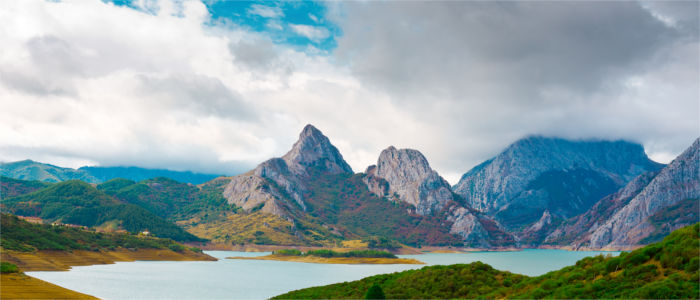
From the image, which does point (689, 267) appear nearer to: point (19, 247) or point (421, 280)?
point (421, 280)

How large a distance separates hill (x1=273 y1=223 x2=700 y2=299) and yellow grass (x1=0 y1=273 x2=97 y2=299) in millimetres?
49582

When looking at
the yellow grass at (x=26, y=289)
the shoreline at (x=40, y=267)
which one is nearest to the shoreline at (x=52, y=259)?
the shoreline at (x=40, y=267)

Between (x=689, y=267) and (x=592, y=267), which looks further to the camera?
(x=592, y=267)

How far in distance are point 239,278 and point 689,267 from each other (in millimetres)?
158566

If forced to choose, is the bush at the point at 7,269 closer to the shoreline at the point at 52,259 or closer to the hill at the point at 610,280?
the shoreline at the point at 52,259

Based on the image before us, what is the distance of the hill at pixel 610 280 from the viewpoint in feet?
121

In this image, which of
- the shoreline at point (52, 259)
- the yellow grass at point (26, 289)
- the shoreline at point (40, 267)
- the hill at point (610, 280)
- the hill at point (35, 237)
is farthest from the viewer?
the hill at point (35, 237)

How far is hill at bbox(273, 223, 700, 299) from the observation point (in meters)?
36.8

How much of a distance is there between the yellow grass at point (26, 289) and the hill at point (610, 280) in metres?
49.6

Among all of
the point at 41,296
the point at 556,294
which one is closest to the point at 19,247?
the point at 41,296

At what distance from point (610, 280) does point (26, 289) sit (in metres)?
83.9

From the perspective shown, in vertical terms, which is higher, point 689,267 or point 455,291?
point 689,267

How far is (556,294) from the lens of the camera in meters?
43.4

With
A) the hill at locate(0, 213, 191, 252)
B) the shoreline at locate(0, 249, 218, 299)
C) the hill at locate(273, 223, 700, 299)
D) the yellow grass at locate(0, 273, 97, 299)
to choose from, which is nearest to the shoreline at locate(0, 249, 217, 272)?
the shoreline at locate(0, 249, 218, 299)
